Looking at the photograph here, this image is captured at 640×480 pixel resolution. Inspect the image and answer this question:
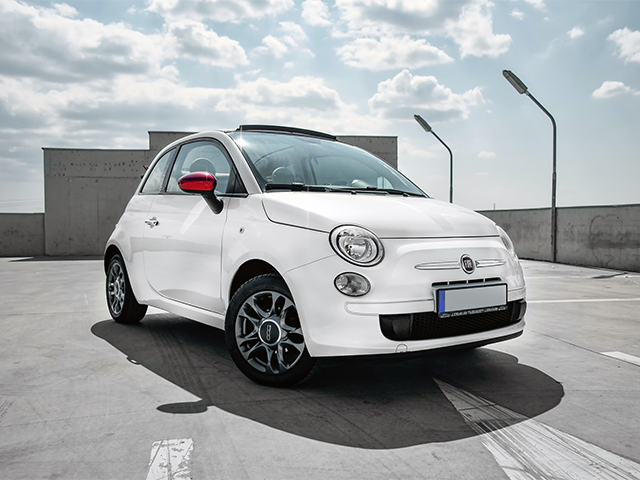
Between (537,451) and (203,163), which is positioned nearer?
(537,451)

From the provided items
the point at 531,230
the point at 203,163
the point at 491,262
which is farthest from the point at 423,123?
the point at 491,262

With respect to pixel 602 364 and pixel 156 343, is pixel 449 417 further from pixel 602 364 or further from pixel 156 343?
pixel 156 343

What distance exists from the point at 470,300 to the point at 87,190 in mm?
20843

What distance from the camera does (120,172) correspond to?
71.6 feet

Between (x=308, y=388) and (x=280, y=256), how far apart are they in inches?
32.2

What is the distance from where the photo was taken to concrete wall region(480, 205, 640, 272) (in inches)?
579

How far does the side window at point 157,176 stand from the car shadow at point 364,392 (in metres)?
1.34

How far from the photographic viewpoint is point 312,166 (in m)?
4.16

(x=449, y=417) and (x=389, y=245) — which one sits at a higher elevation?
(x=389, y=245)

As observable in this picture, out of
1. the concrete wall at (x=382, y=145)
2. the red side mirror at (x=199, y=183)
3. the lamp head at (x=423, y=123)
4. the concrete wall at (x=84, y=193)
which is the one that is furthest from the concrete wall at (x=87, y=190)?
the red side mirror at (x=199, y=183)

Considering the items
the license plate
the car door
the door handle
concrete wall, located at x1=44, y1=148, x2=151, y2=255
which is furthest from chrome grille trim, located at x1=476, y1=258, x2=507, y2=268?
concrete wall, located at x1=44, y1=148, x2=151, y2=255

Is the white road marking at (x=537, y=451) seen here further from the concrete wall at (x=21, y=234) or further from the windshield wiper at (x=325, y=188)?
the concrete wall at (x=21, y=234)

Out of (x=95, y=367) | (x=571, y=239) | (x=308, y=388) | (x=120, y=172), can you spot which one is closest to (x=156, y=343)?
(x=95, y=367)

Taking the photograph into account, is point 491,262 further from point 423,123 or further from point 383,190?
point 423,123
